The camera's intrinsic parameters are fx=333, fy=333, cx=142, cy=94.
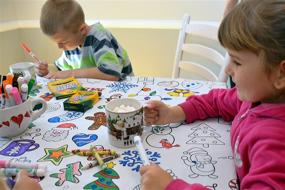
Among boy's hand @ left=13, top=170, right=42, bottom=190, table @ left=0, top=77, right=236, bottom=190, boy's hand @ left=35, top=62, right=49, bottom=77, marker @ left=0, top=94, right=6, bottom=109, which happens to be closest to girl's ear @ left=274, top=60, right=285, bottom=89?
table @ left=0, top=77, right=236, bottom=190

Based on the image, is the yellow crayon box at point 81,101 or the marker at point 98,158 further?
the yellow crayon box at point 81,101

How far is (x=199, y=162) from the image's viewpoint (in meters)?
0.61

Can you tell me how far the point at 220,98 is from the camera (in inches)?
31.5

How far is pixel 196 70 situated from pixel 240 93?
31.8 inches

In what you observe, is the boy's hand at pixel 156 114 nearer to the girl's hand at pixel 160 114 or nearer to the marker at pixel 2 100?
the girl's hand at pixel 160 114

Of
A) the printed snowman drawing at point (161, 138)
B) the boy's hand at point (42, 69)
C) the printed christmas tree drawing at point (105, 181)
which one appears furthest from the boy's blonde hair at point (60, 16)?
the printed christmas tree drawing at point (105, 181)

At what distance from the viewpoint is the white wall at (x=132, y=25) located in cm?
175

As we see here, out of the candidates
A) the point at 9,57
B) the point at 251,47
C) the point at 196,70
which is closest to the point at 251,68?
the point at 251,47

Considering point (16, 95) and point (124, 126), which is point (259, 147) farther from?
point (16, 95)

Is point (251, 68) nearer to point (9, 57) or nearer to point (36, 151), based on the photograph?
point (36, 151)

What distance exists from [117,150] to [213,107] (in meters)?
0.26

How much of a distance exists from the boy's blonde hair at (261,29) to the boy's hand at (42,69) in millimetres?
719

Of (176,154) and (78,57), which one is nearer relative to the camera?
(176,154)

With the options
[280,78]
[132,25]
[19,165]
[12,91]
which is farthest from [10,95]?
[132,25]
